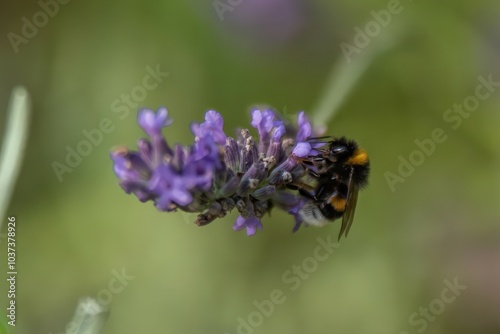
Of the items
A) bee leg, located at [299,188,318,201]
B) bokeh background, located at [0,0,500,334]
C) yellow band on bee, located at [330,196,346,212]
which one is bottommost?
bokeh background, located at [0,0,500,334]

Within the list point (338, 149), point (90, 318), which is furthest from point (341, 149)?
point (90, 318)

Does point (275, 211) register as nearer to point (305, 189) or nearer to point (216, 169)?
point (305, 189)

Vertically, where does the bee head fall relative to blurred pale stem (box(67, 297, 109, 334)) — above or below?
above

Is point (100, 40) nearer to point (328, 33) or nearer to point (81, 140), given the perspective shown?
point (81, 140)

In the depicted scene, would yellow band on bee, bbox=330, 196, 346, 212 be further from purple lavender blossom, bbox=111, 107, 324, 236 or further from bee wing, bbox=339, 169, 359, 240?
purple lavender blossom, bbox=111, 107, 324, 236

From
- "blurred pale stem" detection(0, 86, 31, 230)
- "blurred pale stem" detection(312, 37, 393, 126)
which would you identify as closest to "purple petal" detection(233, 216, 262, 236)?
"blurred pale stem" detection(0, 86, 31, 230)

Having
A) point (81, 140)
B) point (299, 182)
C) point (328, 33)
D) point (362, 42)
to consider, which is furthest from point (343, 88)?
point (81, 140)

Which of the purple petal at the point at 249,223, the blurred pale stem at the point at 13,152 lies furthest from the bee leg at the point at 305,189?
the blurred pale stem at the point at 13,152
